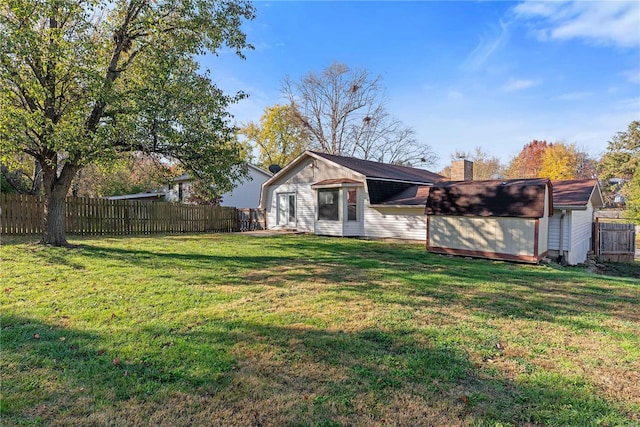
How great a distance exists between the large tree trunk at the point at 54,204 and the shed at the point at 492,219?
10436 millimetres

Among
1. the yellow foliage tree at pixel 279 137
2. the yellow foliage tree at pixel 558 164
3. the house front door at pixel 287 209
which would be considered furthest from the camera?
the yellow foliage tree at pixel 279 137

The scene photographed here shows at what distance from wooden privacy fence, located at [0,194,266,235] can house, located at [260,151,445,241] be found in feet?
9.58

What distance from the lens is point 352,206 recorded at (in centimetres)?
1573

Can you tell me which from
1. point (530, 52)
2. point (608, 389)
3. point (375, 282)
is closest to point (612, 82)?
point (530, 52)

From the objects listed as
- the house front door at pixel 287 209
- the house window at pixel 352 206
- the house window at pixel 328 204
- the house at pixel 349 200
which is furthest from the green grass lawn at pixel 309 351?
the house front door at pixel 287 209

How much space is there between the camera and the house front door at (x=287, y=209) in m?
18.0

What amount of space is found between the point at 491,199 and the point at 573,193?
12.7ft

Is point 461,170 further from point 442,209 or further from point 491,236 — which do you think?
point 491,236

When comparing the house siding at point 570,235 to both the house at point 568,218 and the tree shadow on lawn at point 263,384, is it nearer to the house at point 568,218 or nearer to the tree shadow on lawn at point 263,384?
the house at point 568,218

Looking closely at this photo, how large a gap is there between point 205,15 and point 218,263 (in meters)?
6.90

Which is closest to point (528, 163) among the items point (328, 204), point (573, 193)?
point (573, 193)

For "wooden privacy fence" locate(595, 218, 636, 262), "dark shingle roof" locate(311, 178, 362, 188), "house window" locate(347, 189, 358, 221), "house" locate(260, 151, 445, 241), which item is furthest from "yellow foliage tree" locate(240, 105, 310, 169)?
"wooden privacy fence" locate(595, 218, 636, 262)

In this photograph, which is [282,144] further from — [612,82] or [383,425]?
[383,425]

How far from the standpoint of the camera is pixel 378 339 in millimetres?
3721
